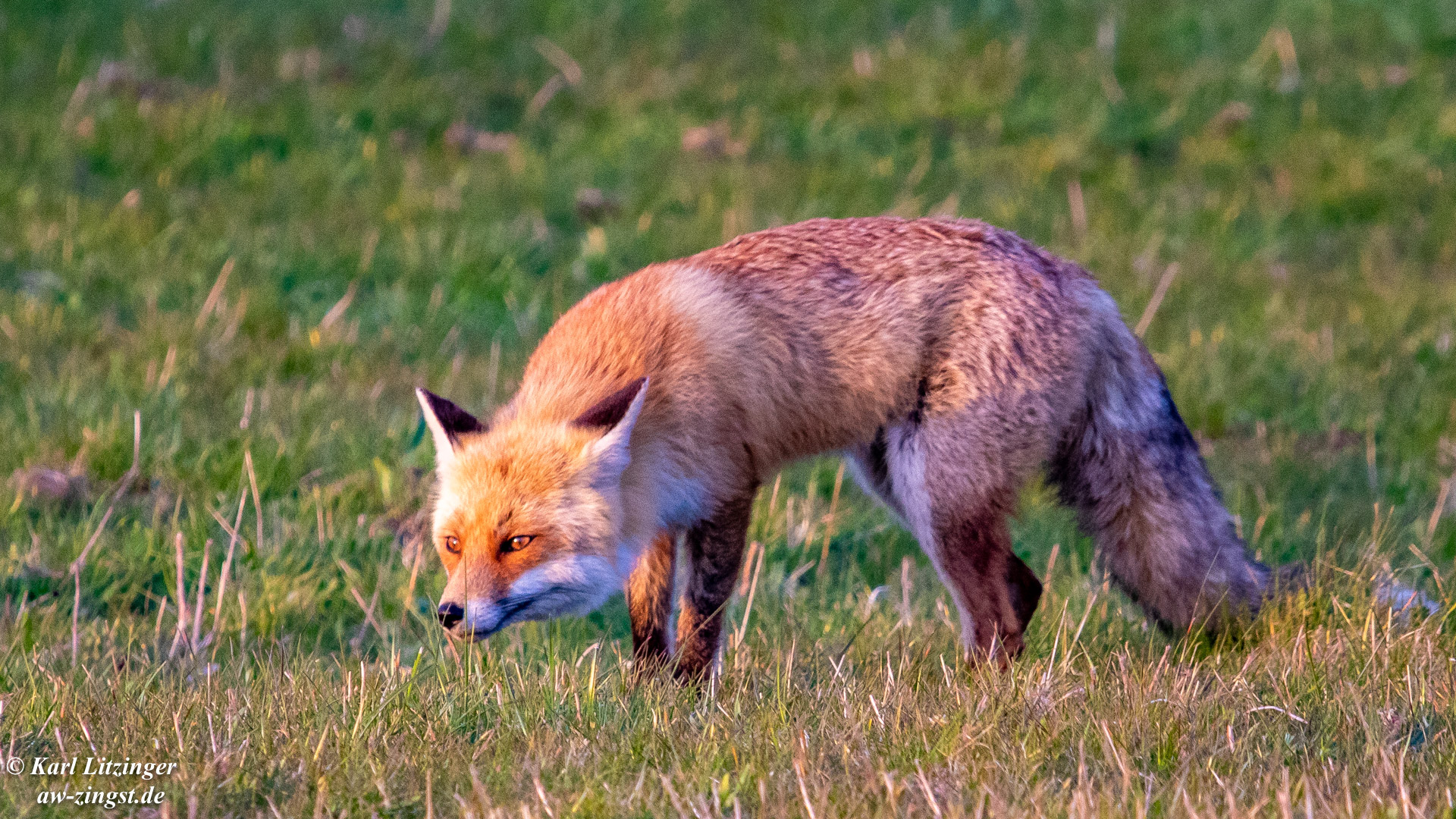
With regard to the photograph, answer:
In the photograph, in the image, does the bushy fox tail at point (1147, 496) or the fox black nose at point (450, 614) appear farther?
the bushy fox tail at point (1147, 496)

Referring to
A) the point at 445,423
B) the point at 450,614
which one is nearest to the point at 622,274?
the point at 445,423

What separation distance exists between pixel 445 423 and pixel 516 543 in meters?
0.52

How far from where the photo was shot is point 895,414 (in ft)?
15.9

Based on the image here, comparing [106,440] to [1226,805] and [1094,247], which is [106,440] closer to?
[1226,805]

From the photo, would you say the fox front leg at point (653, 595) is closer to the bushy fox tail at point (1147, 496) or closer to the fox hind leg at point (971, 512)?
the fox hind leg at point (971, 512)

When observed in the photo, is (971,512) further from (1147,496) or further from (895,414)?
(1147,496)

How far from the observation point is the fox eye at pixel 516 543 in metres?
4.11

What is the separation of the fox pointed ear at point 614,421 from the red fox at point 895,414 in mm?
182

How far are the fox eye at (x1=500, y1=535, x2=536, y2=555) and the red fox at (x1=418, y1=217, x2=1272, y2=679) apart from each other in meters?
0.32

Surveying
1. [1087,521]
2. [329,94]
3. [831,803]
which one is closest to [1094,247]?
[1087,521]

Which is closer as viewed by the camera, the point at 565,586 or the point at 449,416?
the point at 565,586

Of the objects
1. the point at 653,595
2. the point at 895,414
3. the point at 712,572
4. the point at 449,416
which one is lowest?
the point at 653,595

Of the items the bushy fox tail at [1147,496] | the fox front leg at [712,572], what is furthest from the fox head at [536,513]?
the bushy fox tail at [1147,496]

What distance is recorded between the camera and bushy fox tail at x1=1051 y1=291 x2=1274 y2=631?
15.5ft
